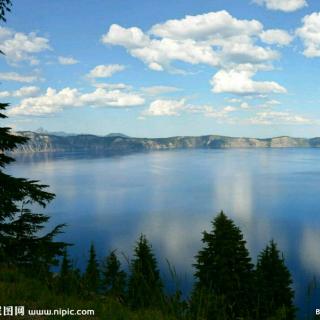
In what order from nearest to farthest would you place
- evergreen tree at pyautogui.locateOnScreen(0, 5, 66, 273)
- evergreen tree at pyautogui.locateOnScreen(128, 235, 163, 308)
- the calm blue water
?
evergreen tree at pyautogui.locateOnScreen(128, 235, 163, 308) < evergreen tree at pyautogui.locateOnScreen(0, 5, 66, 273) < the calm blue water

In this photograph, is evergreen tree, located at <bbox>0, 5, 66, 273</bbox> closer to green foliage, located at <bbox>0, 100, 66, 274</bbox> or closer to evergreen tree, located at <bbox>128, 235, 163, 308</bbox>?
green foliage, located at <bbox>0, 100, 66, 274</bbox>

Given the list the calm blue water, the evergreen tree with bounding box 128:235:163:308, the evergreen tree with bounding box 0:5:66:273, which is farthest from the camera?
the calm blue water

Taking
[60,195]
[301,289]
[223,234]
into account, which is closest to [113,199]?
[60,195]

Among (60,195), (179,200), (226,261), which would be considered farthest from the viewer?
(60,195)

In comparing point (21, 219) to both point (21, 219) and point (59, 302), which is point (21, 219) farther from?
point (59, 302)

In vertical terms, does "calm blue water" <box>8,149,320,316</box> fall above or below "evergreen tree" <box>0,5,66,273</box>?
below

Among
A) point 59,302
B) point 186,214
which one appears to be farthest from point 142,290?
point 186,214

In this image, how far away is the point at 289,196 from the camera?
402 feet

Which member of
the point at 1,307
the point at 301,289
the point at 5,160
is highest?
the point at 5,160

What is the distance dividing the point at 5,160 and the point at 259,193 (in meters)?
124

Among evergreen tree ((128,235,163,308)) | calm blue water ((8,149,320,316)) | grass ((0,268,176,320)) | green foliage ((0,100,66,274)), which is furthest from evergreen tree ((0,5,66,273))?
calm blue water ((8,149,320,316))

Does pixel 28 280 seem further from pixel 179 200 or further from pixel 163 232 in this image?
pixel 179 200

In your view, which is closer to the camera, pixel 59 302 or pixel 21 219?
pixel 59 302

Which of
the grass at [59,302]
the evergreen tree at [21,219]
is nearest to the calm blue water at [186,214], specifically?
the evergreen tree at [21,219]
